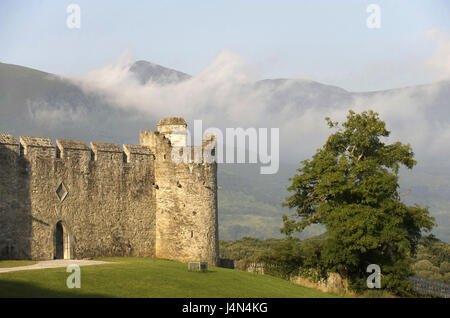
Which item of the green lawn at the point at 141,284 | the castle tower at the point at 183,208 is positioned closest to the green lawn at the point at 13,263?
the green lawn at the point at 141,284

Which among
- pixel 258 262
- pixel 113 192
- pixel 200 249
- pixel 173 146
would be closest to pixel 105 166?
pixel 113 192

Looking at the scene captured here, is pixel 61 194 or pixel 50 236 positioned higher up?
pixel 61 194

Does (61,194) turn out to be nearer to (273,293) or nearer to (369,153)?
(273,293)

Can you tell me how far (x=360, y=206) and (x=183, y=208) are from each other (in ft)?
33.9

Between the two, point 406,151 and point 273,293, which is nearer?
point 273,293

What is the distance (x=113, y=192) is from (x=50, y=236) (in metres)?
4.56

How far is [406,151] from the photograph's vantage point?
38.4m

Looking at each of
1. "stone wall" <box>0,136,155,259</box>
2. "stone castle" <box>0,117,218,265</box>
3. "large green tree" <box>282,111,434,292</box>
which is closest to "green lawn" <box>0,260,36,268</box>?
"stone castle" <box>0,117,218,265</box>

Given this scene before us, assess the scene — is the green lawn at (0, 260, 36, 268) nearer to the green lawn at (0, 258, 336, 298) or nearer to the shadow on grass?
the green lawn at (0, 258, 336, 298)

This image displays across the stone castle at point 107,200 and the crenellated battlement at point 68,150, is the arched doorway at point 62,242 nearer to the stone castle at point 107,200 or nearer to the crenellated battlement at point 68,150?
the stone castle at point 107,200

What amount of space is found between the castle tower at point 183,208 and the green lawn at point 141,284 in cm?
686

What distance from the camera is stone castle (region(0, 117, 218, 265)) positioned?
3250 cm

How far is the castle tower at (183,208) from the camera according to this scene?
38.1m
